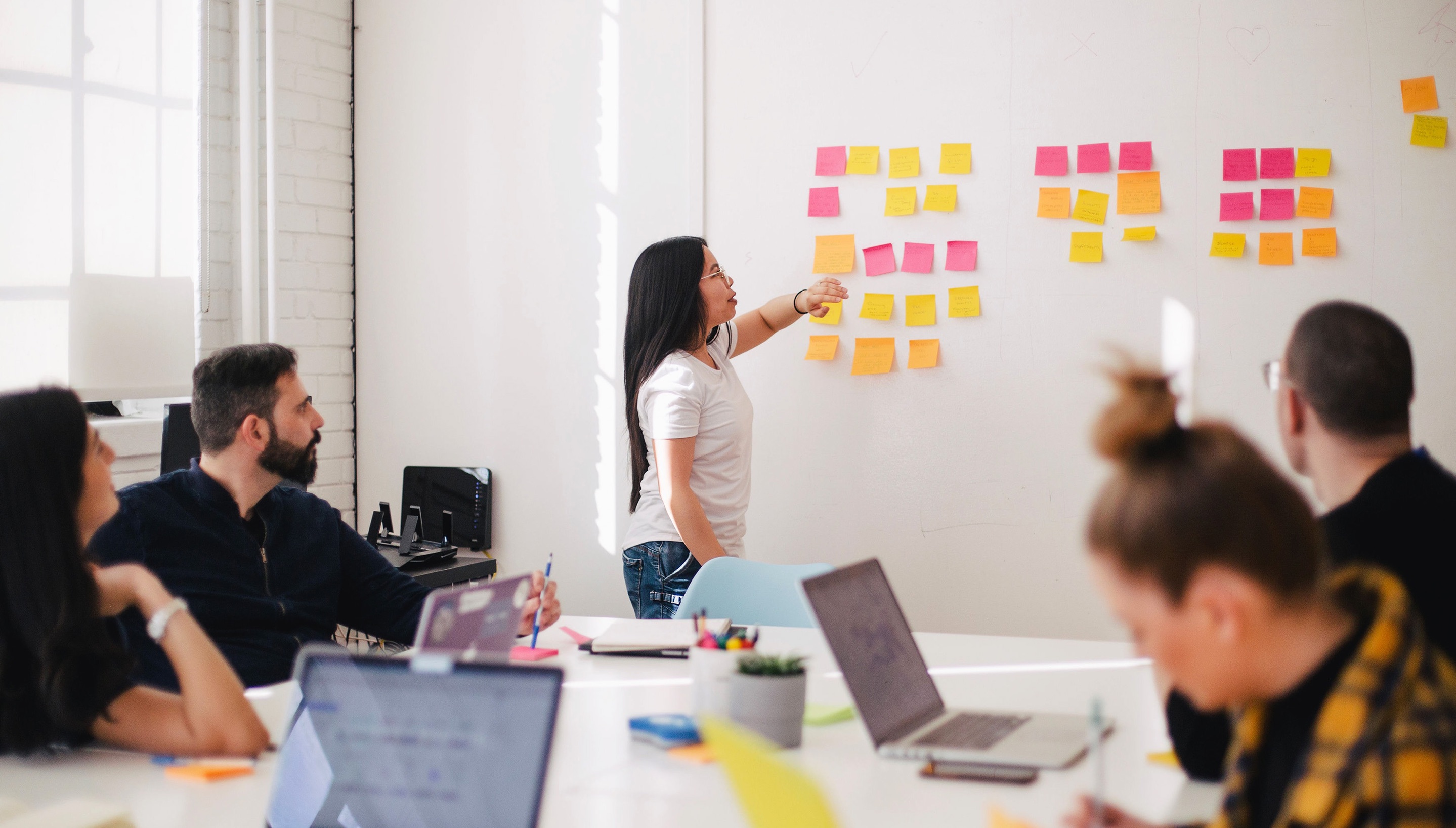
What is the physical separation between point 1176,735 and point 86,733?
1.39m

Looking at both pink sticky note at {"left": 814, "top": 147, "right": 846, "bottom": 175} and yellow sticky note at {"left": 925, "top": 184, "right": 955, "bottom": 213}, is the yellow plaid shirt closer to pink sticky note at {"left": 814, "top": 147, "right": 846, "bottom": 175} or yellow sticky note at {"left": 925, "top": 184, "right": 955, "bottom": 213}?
yellow sticky note at {"left": 925, "top": 184, "right": 955, "bottom": 213}

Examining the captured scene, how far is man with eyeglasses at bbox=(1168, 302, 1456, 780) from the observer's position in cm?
131

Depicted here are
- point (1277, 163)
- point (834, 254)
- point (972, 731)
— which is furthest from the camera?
point (834, 254)

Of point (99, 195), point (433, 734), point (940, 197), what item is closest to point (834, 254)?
point (940, 197)

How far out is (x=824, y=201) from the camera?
333 cm

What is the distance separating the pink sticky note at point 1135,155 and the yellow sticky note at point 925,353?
2.29 feet

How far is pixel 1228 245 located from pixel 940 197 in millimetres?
778

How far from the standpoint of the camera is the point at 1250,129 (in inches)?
117

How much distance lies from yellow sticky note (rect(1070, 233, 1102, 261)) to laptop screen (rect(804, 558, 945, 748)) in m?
1.73

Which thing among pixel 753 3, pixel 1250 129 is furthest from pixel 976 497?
pixel 753 3

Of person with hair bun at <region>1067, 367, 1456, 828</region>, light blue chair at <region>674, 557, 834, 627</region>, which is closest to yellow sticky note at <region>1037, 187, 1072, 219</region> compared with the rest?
light blue chair at <region>674, 557, 834, 627</region>

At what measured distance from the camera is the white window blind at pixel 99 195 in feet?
10.0

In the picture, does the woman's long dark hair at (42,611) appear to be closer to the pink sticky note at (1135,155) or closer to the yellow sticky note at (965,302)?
the yellow sticky note at (965,302)

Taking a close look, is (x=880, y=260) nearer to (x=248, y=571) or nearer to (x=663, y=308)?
(x=663, y=308)
